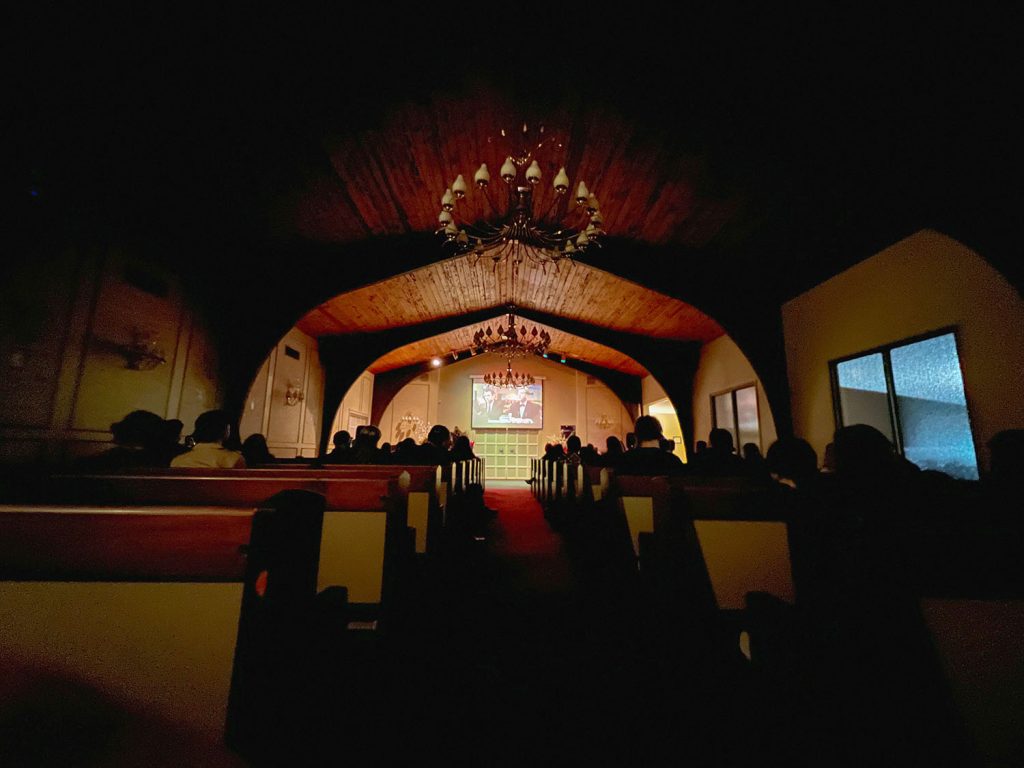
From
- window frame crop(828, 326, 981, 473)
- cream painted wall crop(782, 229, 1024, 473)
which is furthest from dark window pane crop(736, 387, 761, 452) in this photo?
window frame crop(828, 326, 981, 473)

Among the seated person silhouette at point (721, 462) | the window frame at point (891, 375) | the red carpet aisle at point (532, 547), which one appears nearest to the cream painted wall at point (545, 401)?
the red carpet aisle at point (532, 547)

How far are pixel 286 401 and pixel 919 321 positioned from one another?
866cm

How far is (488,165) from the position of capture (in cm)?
425

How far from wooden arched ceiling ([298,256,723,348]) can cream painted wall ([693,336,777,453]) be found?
1.17 feet

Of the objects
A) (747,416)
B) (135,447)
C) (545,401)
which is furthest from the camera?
(545,401)

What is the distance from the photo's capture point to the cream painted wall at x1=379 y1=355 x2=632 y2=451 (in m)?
12.0

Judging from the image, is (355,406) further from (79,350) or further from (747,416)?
(747,416)

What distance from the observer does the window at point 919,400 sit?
134 inches

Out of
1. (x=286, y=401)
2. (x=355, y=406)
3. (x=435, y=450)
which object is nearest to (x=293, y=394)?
(x=286, y=401)

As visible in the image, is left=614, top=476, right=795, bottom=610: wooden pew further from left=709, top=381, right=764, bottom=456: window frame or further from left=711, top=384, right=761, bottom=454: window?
left=709, top=381, right=764, bottom=456: window frame

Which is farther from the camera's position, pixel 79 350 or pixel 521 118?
pixel 521 118

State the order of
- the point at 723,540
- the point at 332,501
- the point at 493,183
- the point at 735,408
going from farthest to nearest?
1. the point at 735,408
2. the point at 493,183
3. the point at 332,501
4. the point at 723,540

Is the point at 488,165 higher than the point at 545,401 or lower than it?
higher

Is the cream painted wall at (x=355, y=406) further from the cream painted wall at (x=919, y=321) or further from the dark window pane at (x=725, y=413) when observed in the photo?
the cream painted wall at (x=919, y=321)
